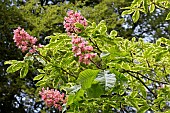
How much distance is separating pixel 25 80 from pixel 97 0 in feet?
11.3

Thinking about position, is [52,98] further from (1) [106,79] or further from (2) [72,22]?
(1) [106,79]

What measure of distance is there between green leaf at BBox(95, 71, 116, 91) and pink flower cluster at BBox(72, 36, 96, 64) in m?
0.31

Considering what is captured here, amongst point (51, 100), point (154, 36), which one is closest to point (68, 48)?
point (51, 100)

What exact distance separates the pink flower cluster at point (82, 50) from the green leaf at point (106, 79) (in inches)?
12.0

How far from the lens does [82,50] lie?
4.20 ft

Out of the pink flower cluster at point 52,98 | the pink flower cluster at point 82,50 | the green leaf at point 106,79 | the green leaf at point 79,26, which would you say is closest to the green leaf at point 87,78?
the green leaf at point 106,79

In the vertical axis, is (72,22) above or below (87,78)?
above

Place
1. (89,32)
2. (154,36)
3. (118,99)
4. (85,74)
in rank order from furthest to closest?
(154,36) → (118,99) → (89,32) → (85,74)

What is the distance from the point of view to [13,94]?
7164 millimetres

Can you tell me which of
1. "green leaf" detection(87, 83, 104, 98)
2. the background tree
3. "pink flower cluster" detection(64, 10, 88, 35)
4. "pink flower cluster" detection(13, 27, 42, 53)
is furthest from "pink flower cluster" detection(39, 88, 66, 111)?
the background tree

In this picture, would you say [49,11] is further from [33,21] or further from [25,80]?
[25,80]

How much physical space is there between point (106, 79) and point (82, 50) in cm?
36

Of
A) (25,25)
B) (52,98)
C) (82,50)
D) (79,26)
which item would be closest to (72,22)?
(79,26)

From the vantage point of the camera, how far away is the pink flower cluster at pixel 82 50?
1.27m
